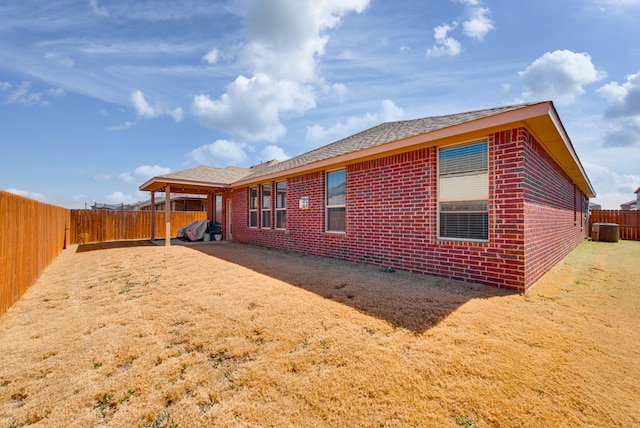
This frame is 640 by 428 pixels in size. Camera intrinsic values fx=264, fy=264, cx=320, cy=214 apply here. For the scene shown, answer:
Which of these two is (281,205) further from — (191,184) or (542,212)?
(542,212)

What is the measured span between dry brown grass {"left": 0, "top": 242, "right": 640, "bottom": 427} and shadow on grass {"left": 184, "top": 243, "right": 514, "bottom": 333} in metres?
0.04

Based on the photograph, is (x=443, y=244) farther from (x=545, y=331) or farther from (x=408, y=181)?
(x=545, y=331)

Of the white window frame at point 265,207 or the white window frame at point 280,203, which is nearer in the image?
the white window frame at point 280,203

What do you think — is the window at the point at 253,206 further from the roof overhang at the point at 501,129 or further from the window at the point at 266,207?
the roof overhang at the point at 501,129

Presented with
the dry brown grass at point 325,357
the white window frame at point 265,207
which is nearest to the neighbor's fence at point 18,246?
the dry brown grass at point 325,357

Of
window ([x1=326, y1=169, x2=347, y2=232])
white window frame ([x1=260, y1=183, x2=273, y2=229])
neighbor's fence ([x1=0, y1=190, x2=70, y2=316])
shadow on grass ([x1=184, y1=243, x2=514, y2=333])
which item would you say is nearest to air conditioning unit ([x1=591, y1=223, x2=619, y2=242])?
shadow on grass ([x1=184, y1=243, x2=514, y2=333])

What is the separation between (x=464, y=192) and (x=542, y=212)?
7.03 ft

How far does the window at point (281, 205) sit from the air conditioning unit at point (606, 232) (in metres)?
16.6

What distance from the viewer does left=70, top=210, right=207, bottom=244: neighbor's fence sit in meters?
14.8

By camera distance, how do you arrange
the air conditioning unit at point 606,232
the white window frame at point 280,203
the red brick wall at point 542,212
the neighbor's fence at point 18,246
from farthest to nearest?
the air conditioning unit at point 606,232
the white window frame at point 280,203
the red brick wall at point 542,212
the neighbor's fence at point 18,246

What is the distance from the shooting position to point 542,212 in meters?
5.77

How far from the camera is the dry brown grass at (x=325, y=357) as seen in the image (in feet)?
6.15

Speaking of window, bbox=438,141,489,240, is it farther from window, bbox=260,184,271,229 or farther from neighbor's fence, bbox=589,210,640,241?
neighbor's fence, bbox=589,210,640,241

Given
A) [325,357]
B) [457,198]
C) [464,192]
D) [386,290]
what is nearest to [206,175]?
[386,290]
